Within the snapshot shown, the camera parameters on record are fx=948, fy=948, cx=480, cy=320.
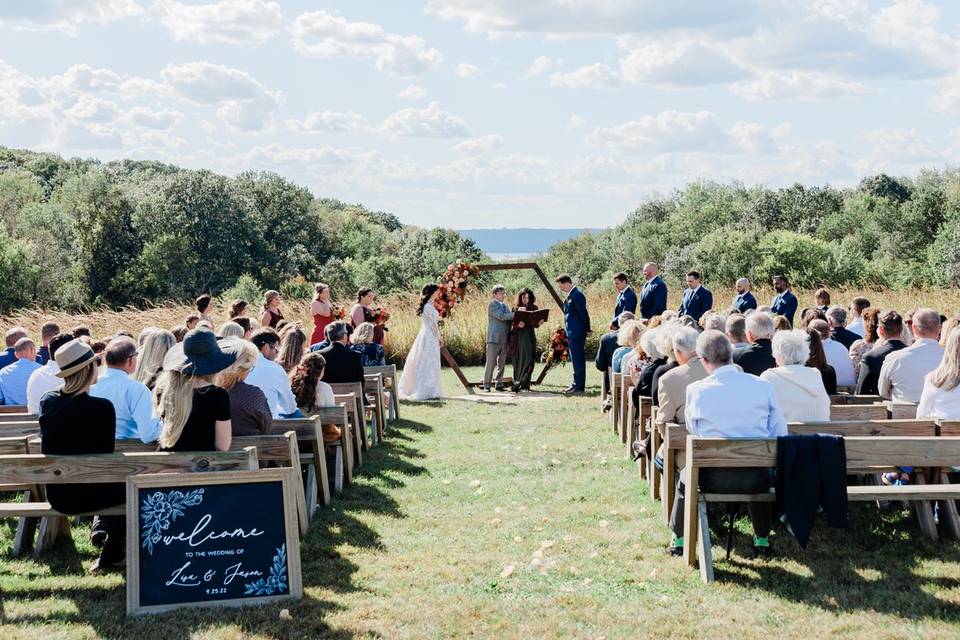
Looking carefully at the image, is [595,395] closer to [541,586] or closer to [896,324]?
[896,324]

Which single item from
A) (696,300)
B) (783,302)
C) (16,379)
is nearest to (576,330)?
(696,300)

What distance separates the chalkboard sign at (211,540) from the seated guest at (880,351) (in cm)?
598

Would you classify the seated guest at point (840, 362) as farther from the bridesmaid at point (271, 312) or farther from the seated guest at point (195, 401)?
the bridesmaid at point (271, 312)

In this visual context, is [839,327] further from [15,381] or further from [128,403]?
[15,381]

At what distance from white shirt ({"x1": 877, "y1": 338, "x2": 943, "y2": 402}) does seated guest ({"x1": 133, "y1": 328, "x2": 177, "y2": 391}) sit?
20.3ft

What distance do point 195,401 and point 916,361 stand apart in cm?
601

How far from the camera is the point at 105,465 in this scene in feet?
18.9

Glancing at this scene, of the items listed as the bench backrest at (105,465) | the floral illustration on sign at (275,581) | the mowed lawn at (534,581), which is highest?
the bench backrest at (105,465)

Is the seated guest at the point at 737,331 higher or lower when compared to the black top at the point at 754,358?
higher

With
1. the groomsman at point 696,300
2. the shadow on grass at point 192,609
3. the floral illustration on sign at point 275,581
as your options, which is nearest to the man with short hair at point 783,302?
the groomsman at point 696,300

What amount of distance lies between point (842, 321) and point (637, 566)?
5.91 meters

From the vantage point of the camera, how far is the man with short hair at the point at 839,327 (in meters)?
11.0

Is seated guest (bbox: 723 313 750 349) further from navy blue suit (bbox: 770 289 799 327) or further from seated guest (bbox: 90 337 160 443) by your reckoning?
navy blue suit (bbox: 770 289 799 327)

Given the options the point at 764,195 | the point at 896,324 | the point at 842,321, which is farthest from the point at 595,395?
the point at 764,195
